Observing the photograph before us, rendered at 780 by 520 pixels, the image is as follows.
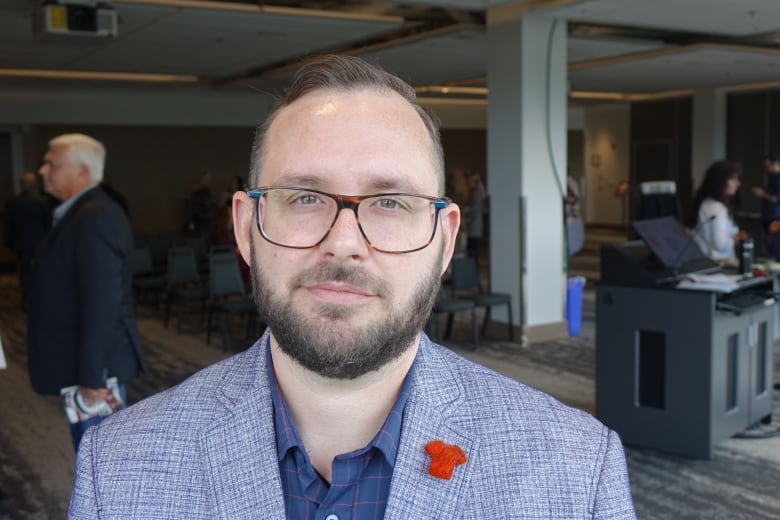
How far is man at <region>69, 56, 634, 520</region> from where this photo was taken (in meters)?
1.04

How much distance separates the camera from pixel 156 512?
3.53 feet

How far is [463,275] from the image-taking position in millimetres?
7730

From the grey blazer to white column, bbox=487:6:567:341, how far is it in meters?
6.68

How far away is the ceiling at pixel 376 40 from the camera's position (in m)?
7.38

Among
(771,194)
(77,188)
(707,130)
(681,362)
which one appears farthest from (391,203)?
(707,130)

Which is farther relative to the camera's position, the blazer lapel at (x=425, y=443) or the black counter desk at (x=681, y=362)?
the black counter desk at (x=681, y=362)

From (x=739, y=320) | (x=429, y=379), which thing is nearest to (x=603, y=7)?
(x=739, y=320)

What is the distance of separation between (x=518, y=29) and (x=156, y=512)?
719cm

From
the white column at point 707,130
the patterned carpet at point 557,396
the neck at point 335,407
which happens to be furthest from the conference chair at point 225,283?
the white column at point 707,130

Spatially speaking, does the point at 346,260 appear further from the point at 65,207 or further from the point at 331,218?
the point at 65,207

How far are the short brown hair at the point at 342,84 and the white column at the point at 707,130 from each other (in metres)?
16.6

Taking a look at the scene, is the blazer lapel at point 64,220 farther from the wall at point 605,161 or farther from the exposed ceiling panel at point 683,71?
the wall at point 605,161

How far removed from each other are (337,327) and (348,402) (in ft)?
0.44

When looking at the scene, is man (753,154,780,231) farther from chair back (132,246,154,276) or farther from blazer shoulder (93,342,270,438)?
blazer shoulder (93,342,270,438)
